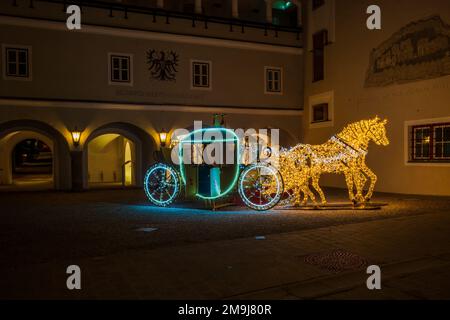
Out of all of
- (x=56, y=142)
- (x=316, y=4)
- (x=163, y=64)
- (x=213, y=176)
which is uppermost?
(x=316, y=4)

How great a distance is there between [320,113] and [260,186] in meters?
11.2

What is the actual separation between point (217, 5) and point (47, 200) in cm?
1584

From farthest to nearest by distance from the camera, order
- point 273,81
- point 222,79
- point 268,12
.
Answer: point 268,12 → point 273,81 → point 222,79

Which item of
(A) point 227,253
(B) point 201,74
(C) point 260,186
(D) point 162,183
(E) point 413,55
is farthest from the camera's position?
(B) point 201,74

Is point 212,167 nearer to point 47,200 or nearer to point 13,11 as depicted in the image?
point 47,200

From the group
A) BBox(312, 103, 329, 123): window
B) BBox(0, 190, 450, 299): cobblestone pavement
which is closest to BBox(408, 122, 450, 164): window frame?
BBox(0, 190, 450, 299): cobblestone pavement

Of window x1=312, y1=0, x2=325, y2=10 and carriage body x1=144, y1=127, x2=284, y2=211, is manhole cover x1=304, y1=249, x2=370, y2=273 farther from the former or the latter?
window x1=312, y1=0, x2=325, y2=10

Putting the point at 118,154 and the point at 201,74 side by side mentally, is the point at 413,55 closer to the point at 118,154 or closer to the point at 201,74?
the point at 201,74

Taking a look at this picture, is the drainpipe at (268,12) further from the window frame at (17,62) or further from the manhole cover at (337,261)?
the manhole cover at (337,261)

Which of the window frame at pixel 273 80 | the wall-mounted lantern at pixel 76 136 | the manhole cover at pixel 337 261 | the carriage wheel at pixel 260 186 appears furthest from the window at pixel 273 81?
the manhole cover at pixel 337 261

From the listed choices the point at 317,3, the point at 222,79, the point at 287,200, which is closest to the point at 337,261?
the point at 287,200

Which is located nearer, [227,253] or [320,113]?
[227,253]

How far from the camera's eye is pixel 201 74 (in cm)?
2172

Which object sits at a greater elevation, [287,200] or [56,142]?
[56,142]
